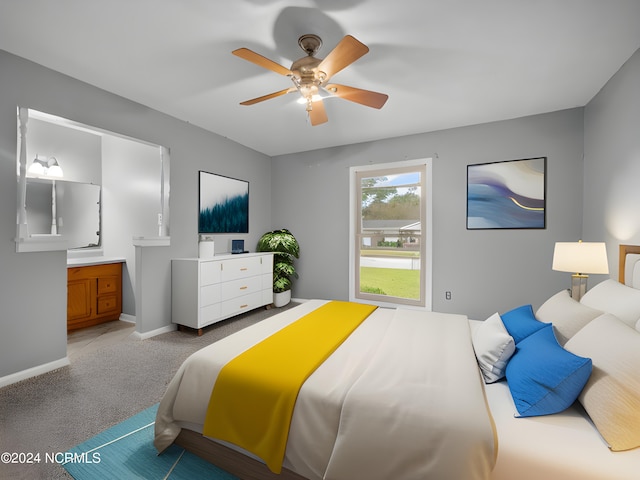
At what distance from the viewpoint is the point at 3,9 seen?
71.8 inches

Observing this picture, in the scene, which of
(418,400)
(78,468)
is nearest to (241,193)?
(78,468)

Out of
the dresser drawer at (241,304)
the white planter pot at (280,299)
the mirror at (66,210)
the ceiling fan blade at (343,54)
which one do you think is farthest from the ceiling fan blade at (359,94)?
the mirror at (66,210)

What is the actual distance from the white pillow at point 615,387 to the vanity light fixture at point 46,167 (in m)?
5.42

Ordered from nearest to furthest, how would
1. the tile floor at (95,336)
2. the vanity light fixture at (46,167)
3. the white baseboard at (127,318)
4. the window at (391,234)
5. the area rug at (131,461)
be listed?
the area rug at (131,461) < the tile floor at (95,336) < the vanity light fixture at (46,167) < the white baseboard at (127,318) < the window at (391,234)

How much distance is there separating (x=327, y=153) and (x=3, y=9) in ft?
11.9

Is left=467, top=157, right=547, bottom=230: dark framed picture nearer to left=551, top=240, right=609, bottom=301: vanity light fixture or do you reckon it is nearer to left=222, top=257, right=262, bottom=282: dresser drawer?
left=551, top=240, right=609, bottom=301: vanity light fixture

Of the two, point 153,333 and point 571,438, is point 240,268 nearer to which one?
point 153,333

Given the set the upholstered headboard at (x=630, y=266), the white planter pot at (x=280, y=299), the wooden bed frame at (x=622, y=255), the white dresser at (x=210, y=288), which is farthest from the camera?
the white planter pot at (x=280, y=299)

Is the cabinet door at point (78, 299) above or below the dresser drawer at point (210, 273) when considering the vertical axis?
below

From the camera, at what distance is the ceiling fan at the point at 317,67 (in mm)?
1788

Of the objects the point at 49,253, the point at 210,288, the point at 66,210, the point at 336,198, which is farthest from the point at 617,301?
the point at 66,210

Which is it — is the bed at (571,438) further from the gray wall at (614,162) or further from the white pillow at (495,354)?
the gray wall at (614,162)

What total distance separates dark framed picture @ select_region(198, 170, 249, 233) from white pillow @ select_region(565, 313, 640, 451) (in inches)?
157

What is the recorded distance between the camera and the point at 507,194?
11.7 feet
